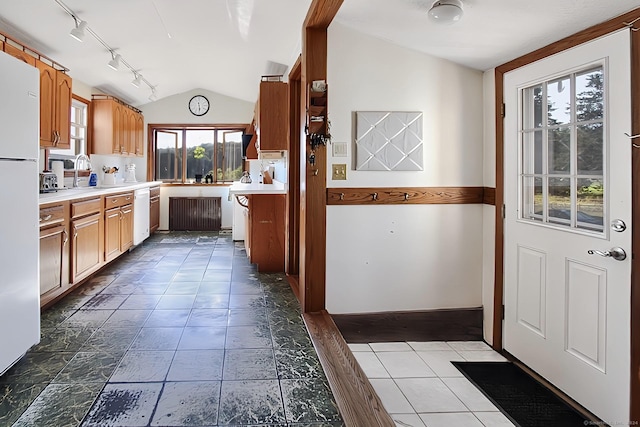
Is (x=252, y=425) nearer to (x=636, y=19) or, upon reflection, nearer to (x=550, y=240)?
(x=550, y=240)

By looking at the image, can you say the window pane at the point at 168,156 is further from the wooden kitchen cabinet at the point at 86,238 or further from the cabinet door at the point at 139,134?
the wooden kitchen cabinet at the point at 86,238

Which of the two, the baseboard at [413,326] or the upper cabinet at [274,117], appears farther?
the upper cabinet at [274,117]

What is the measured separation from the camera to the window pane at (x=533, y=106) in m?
2.74

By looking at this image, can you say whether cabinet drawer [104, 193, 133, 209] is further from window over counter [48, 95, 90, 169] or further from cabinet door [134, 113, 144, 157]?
cabinet door [134, 113, 144, 157]

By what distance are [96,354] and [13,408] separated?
0.56 m

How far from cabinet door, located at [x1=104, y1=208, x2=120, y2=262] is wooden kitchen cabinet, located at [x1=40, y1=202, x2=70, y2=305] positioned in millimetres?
1000

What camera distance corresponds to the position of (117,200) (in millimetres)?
4988

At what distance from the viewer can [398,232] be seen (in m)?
3.21

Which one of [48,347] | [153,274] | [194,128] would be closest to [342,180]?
[48,347]

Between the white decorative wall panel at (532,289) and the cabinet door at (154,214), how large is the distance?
5556 mm

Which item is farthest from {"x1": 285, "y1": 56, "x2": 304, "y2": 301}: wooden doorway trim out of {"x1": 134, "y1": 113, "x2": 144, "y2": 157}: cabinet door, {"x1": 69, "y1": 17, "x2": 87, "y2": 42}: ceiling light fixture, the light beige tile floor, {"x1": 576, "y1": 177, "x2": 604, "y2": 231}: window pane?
{"x1": 134, "y1": 113, "x2": 144, "y2": 157}: cabinet door

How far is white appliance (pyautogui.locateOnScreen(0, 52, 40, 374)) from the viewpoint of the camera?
2.02 metres

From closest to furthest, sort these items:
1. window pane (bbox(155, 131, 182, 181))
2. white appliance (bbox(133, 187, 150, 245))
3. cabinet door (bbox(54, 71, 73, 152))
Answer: cabinet door (bbox(54, 71, 73, 152)) < white appliance (bbox(133, 187, 150, 245)) < window pane (bbox(155, 131, 182, 181))

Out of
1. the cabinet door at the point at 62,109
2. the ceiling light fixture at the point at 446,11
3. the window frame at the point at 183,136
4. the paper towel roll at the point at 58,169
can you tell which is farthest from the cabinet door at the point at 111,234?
the ceiling light fixture at the point at 446,11
